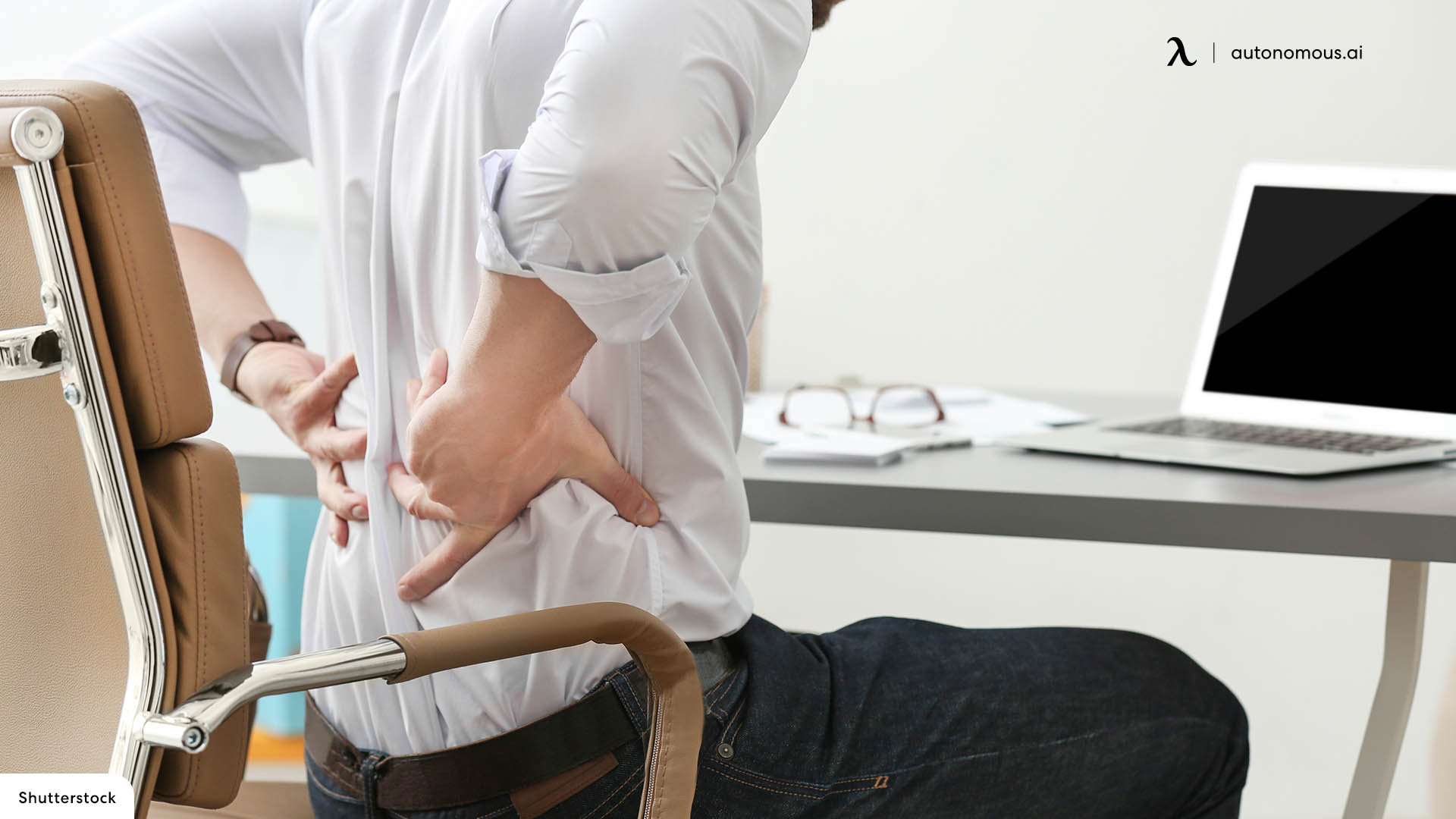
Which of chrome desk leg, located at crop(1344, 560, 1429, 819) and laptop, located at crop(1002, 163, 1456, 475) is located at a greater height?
laptop, located at crop(1002, 163, 1456, 475)

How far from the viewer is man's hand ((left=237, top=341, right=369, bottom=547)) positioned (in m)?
0.88

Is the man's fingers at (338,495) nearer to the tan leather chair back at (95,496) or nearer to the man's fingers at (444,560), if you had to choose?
the man's fingers at (444,560)

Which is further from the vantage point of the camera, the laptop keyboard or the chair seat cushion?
the laptop keyboard

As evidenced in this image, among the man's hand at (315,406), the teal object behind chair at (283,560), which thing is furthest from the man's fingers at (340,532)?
the teal object behind chair at (283,560)

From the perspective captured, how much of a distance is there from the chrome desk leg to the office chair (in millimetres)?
852

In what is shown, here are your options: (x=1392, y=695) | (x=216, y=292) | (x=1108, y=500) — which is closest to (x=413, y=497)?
(x=216, y=292)

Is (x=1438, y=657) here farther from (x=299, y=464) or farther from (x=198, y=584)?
(x=198, y=584)

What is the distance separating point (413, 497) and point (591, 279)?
0.80 ft

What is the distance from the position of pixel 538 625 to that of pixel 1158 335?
98.8 inches

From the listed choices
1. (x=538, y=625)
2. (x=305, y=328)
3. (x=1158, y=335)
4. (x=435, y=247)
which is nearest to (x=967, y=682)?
(x=538, y=625)

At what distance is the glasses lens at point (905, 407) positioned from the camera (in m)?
1.43

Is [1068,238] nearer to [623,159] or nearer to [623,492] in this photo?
[623,492]

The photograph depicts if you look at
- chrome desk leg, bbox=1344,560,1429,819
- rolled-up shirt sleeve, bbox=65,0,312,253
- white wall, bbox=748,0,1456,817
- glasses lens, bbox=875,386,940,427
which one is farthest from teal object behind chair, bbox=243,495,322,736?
chrome desk leg, bbox=1344,560,1429,819

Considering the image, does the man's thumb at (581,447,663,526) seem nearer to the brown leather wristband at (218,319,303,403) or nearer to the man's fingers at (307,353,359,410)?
the man's fingers at (307,353,359,410)
